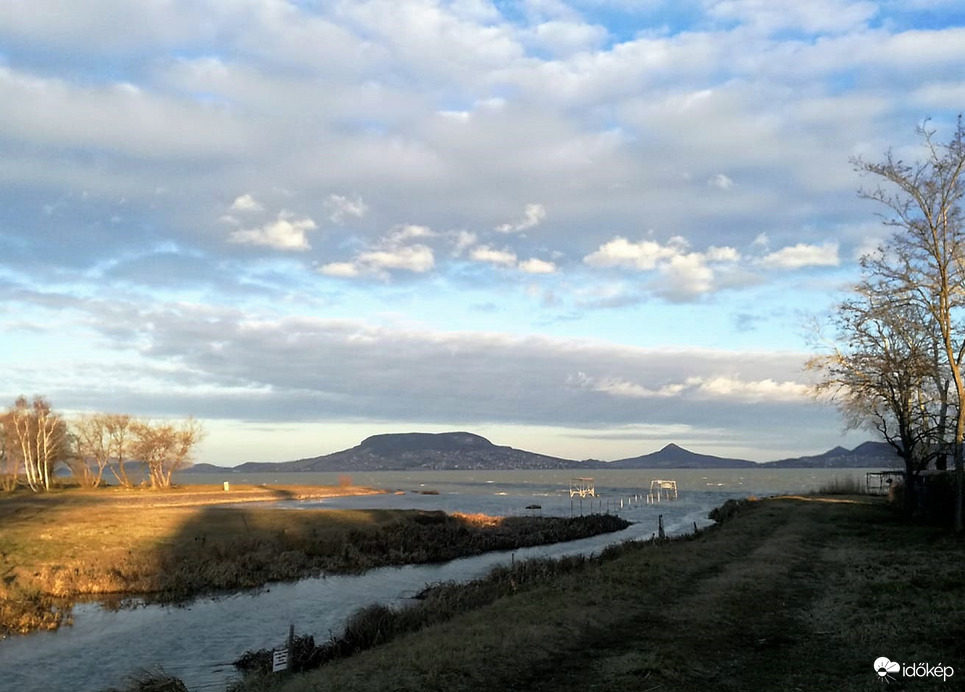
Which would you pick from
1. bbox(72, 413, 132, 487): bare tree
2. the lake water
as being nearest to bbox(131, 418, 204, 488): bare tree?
bbox(72, 413, 132, 487): bare tree

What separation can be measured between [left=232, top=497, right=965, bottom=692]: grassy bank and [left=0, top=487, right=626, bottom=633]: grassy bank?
15.4 meters

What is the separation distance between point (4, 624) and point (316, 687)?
18568 millimetres

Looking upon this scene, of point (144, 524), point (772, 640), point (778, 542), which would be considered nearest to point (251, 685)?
point (772, 640)

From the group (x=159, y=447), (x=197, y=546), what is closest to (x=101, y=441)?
(x=159, y=447)

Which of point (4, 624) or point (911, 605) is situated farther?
point (4, 624)

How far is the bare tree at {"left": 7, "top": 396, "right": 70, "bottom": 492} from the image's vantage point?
308 feet

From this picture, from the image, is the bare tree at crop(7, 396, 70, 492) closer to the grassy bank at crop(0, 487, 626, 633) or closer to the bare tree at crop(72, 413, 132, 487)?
the bare tree at crop(72, 413, 132, 487)

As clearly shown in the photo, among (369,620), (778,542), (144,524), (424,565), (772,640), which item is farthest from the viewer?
(144,524)

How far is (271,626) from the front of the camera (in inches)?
956

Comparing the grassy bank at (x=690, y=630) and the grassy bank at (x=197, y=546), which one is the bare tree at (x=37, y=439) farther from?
the grassy bank at (x=690, y=630)

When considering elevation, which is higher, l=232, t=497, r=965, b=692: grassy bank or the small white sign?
l=232, t=497, r=965, b=692: grassy bank

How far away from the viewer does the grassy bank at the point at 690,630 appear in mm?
11492

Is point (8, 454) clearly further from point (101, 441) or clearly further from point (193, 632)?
point (193, 632)

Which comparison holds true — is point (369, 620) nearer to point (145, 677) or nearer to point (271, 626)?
point (145, 677)
